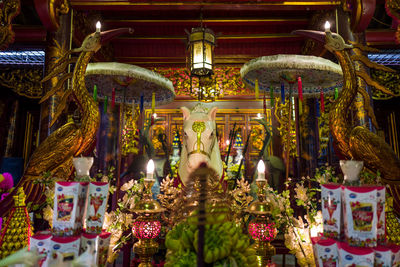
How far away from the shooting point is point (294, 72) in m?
2.71

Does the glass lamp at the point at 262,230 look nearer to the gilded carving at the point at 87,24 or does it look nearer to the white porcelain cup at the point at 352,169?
the white porcelain cup at the point at 352,169

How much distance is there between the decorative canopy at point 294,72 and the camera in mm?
2354

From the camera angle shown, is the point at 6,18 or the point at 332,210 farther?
the point at 6,18

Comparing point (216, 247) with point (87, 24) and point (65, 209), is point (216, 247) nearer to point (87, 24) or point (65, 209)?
point (65, 209)

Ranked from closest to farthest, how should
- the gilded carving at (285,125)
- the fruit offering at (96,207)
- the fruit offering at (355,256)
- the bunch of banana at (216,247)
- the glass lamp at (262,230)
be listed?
the bunch of banana at (216,247), the fruit offering at (355,256), the fruit offering at (96,207), the glass lamp at (262,230), the gilded carving at (285,125)

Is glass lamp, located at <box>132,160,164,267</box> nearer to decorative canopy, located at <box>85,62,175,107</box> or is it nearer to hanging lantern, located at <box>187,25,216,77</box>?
decorative canopy, located at <box>85,62,175,107</box>

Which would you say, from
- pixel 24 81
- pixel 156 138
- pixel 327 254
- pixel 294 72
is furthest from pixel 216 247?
pixel 24 81

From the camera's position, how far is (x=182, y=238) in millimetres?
926

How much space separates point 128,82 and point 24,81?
3290 millimetres

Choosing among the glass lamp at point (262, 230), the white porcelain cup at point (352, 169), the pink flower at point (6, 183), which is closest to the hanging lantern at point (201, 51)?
the glass lamp at point (262, 230)

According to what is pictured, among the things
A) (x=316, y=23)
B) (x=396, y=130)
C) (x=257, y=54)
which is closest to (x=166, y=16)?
(x=257, y=54)

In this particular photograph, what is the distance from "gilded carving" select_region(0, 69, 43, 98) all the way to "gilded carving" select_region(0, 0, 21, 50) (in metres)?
2.79

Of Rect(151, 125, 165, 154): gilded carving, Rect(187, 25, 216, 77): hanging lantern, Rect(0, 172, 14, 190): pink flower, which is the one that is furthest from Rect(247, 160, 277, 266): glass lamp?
Rect(151, 125, 165, 154): gilded carving

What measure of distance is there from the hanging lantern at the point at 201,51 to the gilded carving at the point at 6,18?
175 cm
